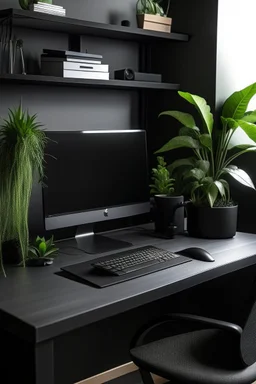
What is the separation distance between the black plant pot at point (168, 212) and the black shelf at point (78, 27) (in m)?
0.79

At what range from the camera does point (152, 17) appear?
282 cm

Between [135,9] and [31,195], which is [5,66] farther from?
[135,9]

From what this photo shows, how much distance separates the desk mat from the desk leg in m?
0.32

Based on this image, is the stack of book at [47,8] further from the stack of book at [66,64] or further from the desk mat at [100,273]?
the desk mat at [100,273]

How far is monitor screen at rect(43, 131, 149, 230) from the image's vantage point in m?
2.38

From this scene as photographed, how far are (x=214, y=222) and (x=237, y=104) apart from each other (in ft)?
Answer: 1.92

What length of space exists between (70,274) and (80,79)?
90cm

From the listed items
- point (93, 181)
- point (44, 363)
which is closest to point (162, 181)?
point (93, 181)

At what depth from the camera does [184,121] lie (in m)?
2.78

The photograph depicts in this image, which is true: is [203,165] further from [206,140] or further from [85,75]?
[85,75]

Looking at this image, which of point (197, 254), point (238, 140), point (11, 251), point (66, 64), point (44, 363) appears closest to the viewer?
point (44, 363)

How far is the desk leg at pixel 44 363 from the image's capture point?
1.62m

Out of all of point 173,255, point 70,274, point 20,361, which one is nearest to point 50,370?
point 20,361

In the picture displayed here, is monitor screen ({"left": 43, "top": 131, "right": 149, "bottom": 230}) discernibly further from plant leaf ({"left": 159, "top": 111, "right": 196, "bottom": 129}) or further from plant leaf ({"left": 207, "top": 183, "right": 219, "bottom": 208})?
plant leaf ({"left": 207, "top": 183, "right": 219, "bottom": 208})
